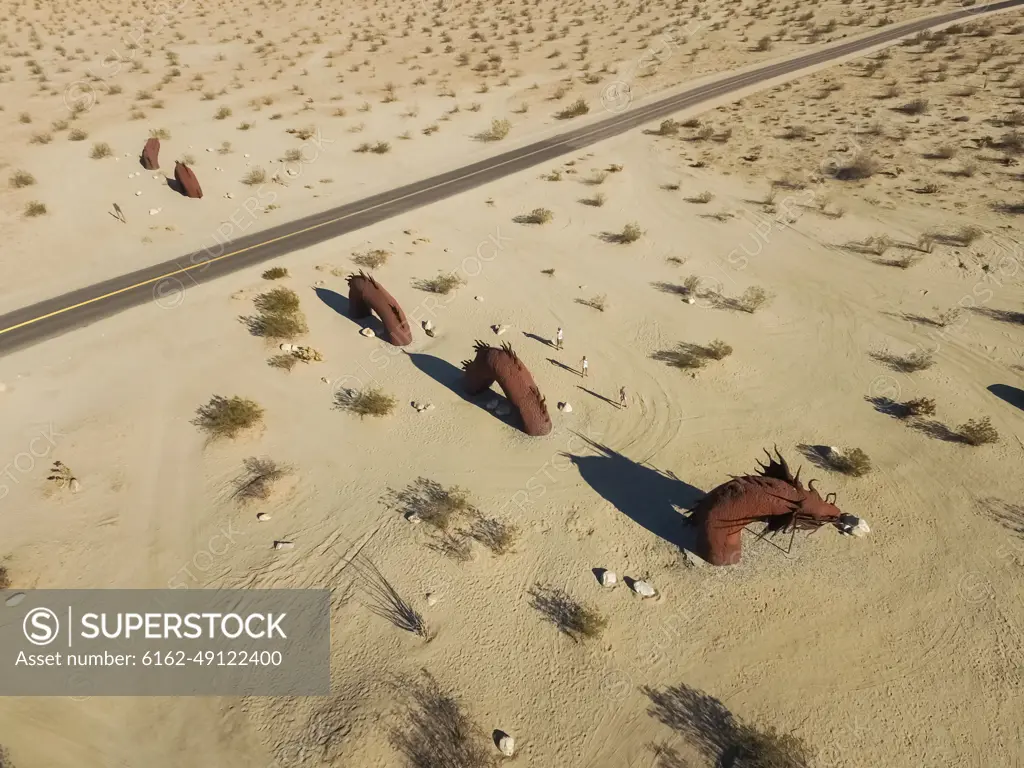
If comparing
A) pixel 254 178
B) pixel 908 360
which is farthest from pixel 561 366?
pixel 254 178

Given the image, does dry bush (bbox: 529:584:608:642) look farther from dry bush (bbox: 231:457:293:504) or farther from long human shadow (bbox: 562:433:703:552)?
dry bush (bbox: 231:457:293:504)

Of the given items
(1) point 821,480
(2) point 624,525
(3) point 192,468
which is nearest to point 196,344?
(3) point 192,468

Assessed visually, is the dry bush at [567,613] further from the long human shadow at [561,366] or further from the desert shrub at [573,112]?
the desert shrub at [573,112]

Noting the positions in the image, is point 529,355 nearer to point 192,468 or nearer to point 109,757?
point 192,468

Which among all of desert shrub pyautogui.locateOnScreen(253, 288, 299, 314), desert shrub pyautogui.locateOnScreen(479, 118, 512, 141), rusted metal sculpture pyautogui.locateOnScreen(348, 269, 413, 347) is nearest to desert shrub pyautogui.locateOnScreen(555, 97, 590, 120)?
desert shrub pyautogui.locateOnScreen(479, 118, 512, 141)

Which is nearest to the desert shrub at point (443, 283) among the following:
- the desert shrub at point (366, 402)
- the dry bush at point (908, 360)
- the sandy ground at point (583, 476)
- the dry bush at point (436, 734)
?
the sandy ground at point (583, 476)

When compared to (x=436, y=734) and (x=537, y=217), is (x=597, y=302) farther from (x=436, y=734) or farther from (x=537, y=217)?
(x=436, y=734)

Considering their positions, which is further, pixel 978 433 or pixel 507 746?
pixel 978 433
